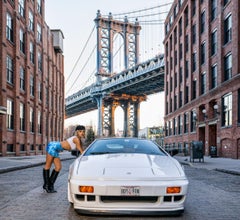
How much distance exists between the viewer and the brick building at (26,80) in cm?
2462

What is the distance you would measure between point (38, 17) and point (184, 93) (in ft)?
59.6

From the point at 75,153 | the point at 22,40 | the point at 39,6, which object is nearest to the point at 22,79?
the point at 22,40

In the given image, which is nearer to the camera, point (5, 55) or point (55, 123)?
point (5, 55)

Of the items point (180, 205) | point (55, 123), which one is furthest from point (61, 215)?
point (55, 123)

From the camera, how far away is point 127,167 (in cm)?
495

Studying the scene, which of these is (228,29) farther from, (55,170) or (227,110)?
(55,170)

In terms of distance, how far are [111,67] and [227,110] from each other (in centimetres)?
5935

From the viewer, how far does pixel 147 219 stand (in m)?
4.80

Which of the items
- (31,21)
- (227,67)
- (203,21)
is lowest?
(227,67)

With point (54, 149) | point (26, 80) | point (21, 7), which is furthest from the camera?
point (26, 80)

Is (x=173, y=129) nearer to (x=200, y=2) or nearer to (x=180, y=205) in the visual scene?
(x=200, y=2)

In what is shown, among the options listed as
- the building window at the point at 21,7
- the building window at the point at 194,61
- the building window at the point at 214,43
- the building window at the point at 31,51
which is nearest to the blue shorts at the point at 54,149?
the building window at the point at 21,7

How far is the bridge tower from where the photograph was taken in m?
75.7

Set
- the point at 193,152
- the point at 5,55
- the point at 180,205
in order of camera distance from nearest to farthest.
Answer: the point at 180,205, the point at 193,152, the point at 5,55
